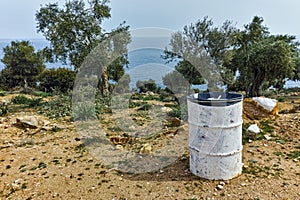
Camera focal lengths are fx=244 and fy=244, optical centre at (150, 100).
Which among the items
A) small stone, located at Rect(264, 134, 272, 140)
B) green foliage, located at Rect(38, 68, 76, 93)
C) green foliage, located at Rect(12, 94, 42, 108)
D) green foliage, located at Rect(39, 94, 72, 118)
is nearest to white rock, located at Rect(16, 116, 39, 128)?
green foliage, located at Rect(39, 94, 72, 118)

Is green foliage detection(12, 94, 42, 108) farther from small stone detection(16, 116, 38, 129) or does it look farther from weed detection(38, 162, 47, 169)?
weed detection(38, 162, 47, 169)

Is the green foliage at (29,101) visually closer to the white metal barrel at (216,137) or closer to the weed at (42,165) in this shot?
the weed at (42,165)

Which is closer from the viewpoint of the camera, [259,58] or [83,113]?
[83,113]

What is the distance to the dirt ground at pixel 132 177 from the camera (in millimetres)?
3568

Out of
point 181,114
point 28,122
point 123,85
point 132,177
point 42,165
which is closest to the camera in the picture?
point 132,177

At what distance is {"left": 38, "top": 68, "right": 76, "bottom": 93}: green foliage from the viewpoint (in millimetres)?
17484

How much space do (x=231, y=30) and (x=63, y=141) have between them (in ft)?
31.3

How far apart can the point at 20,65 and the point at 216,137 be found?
56.9 ft

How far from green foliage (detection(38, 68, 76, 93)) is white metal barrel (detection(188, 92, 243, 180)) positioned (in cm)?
1475

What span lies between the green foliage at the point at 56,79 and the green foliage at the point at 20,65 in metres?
0.58

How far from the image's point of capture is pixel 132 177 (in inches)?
161

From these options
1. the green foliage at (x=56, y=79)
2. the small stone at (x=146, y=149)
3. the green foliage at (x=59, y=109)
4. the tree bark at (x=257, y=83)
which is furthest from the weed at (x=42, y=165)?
the green foliage at (x=56, y=79)

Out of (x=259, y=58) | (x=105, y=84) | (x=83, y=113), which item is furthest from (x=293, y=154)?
(x=105, y=84)

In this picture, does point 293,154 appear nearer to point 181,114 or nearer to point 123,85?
point 181,114
